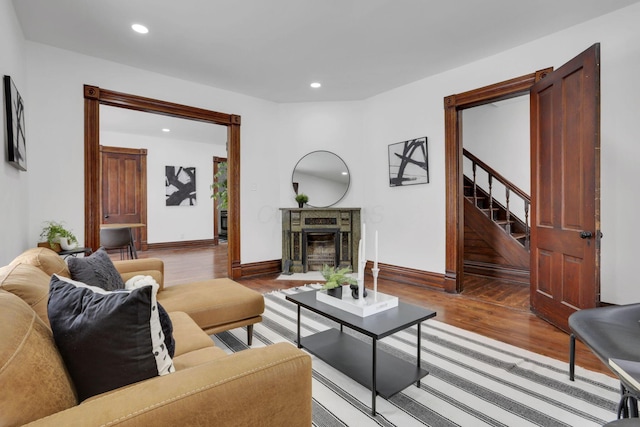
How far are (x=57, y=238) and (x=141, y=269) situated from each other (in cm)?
116

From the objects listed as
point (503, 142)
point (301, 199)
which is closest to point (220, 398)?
point (301, 199)

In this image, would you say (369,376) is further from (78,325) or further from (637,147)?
(637,147)

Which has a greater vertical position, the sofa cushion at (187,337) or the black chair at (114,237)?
the black chair at (114,237)

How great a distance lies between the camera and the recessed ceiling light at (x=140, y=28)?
2838 millimetres

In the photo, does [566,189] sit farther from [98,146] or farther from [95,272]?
[98,146]

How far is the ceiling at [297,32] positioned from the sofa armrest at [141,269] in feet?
6.68

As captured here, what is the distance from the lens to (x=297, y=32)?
2979 mm

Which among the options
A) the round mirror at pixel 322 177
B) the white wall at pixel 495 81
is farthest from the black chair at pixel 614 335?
the round mirror at pixel 322 177

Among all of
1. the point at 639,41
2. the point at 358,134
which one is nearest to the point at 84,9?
the point at 358,134

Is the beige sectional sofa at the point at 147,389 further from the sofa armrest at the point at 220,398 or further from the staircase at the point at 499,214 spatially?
the staircase at the point at 499,214

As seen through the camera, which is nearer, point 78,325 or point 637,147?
point 78,325

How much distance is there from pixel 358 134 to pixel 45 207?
3.94 m

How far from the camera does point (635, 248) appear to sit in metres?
2.62

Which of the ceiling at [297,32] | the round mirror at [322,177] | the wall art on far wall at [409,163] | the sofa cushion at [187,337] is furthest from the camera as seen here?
the round mirror at [322,177]
